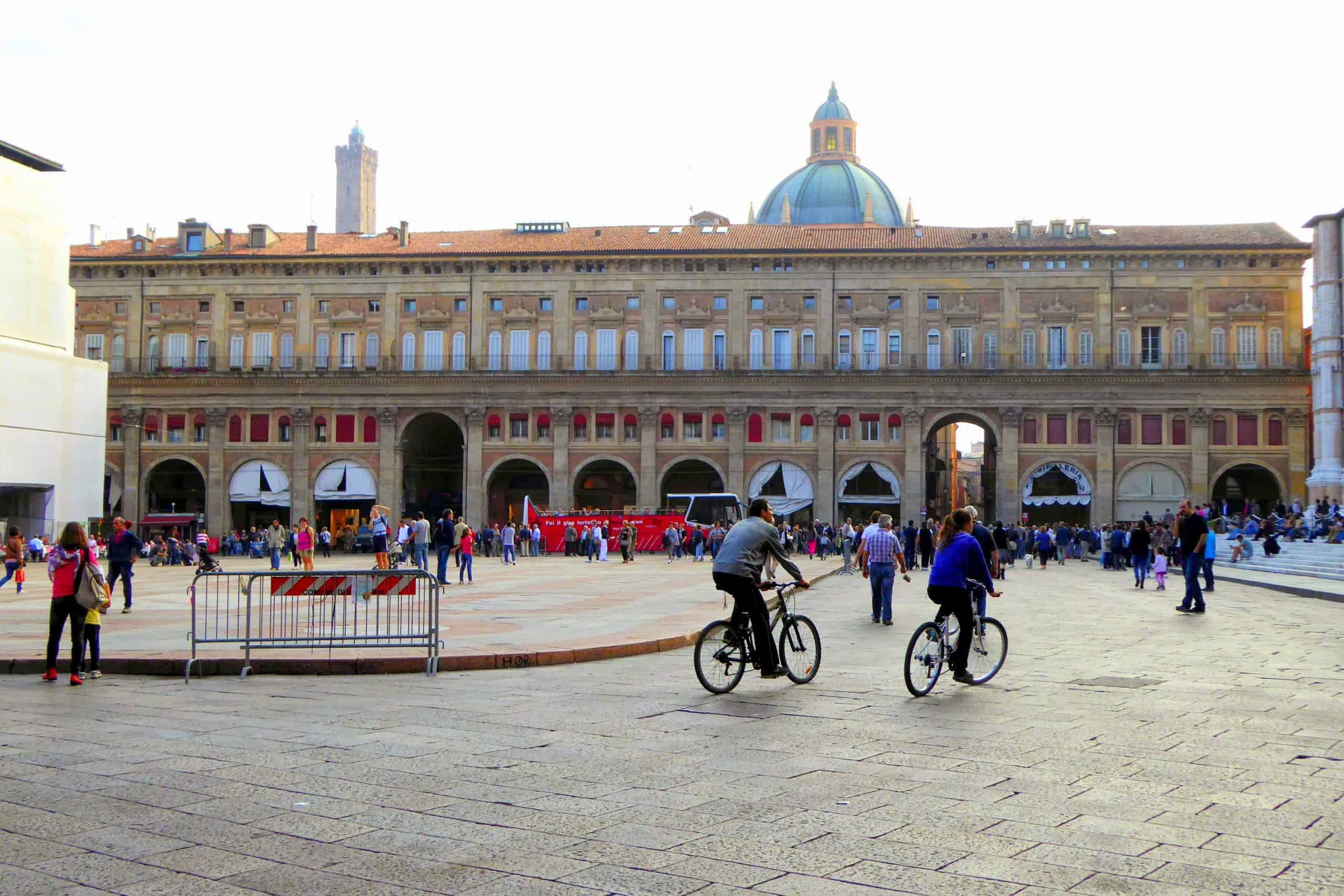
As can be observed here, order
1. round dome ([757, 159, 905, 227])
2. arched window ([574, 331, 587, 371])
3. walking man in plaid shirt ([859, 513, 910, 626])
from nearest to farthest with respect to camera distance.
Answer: walking man in plaid shirt ([859, 513, 910, 626]), arched window ([574, 331, 587, 371]), round dome ([757, 159, 905, 227])

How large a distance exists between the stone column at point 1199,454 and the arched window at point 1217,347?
2.19 m

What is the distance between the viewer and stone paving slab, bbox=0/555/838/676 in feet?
39.8

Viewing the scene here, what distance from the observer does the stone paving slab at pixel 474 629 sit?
39.8 ft

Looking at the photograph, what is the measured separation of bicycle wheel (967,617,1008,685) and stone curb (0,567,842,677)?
162 inches

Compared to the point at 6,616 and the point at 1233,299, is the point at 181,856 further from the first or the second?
the point at 1233,299

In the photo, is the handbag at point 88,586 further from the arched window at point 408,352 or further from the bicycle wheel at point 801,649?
the arched window at point 408,352

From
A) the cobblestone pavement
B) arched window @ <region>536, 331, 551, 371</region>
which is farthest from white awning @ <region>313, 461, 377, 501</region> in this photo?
the cobblestone pavement

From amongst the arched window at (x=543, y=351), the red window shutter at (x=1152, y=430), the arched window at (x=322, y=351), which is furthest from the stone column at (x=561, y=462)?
the red window shutter at (x=1152, y=430)

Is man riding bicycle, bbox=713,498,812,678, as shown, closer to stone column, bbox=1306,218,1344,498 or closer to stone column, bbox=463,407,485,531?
stone column, bbox=1306,218,1344,498

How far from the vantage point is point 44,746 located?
785cm

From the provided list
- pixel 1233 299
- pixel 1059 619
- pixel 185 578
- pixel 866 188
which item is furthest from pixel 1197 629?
pixel 866 188

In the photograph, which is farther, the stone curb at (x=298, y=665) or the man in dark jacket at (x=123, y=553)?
the man in dark jacket at (x=123, y=553)

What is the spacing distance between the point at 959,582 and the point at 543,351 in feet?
161

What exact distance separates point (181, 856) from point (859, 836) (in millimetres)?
2911
